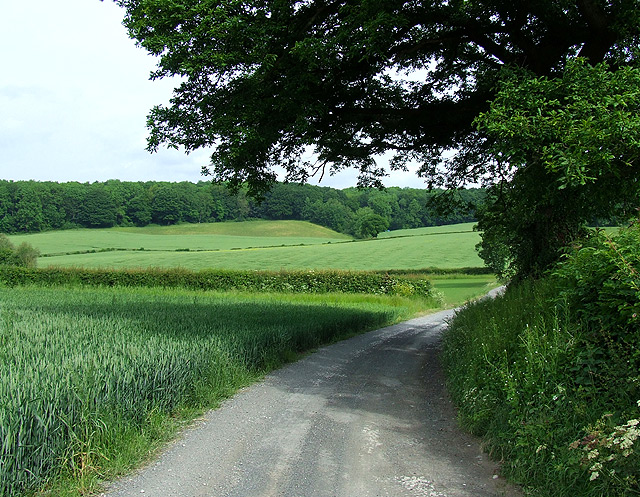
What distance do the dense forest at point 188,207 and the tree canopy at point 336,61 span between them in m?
76.7

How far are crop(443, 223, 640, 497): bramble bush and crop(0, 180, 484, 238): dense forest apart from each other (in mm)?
83221

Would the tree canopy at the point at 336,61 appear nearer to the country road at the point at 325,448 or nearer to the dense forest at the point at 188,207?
the country road at the point at 325,448

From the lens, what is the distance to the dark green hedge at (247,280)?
33.0 m

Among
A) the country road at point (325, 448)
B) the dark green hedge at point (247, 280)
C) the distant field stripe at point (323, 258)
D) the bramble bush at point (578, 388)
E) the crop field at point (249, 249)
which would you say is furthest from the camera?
the crop field at point (249, 249)

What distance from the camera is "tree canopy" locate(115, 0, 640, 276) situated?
28.7ft

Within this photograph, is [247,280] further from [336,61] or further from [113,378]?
[113,378]

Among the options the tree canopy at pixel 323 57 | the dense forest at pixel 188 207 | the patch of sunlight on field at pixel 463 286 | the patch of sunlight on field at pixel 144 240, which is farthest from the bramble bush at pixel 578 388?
the dense forest at pixel 188 207

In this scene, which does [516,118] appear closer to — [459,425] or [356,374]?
[459,425]

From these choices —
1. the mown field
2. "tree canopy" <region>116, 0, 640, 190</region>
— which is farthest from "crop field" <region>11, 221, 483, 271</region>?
"tree canopy" <region>116, 0, 640, 190</region>

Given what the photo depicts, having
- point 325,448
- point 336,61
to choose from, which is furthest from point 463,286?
point 325,448

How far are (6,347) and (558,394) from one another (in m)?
7.60

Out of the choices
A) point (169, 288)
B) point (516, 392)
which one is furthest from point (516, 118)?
point (169, 288)

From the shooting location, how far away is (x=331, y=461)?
16.9 feet

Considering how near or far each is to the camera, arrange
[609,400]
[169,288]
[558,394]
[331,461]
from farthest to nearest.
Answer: [169,288], [331,461], [558,394], [609,400]
